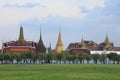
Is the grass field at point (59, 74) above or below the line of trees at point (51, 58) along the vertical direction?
below

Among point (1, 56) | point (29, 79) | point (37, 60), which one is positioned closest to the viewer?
point (29, 79)

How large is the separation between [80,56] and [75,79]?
14508 cm

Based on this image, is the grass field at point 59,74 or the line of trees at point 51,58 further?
the line of trees at point 51,58

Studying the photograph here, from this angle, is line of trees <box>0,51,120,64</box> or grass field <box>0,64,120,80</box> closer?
grass field <box>0,64,120,80</box>

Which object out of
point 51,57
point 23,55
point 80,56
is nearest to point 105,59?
point 80,56

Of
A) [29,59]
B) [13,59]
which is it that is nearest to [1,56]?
[13,59]

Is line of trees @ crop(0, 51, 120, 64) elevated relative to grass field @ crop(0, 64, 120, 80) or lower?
elevated

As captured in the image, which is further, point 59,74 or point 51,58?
point 51,58

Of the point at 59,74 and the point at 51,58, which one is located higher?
the point at 51,58

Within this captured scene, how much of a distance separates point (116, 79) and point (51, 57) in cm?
13961

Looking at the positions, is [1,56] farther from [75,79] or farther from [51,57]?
[75,79]

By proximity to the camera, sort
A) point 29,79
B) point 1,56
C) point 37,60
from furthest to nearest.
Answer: point 37,60 < point 1,56 < point 29,79

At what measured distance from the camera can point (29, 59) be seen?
18525 cm

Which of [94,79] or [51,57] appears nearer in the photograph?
[94,79]
